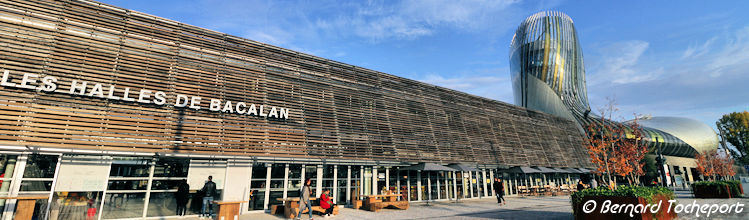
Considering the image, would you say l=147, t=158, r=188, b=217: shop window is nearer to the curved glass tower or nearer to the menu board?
the menu board

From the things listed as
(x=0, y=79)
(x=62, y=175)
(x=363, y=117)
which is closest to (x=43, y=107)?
(x=0, y=79)

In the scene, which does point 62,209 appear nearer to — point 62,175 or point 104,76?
point 62,175

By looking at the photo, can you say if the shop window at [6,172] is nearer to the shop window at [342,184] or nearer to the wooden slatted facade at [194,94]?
the wooden slatted facade at [194,94]

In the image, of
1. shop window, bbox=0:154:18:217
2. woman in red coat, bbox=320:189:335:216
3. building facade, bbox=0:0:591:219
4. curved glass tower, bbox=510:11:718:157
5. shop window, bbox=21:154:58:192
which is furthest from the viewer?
curved glass tower, bbox=510:11:718:157

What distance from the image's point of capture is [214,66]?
14.7 metres

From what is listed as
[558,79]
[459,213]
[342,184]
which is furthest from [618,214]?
[558,79]

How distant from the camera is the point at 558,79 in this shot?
5516 centimetres

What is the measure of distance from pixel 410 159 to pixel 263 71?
9399 mm

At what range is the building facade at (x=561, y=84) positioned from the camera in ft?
161

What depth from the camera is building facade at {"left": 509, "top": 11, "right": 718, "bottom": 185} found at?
49.1 metres

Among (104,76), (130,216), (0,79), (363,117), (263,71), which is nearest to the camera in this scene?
(0,79)

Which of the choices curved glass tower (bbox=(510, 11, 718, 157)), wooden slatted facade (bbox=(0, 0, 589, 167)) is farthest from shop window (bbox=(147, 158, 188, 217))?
curved glass tower (bbox=(510, 11, 718, 157))

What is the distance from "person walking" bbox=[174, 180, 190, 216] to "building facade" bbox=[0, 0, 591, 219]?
0.96 ft

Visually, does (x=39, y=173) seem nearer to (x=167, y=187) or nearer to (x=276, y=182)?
(x=167, y=187)
